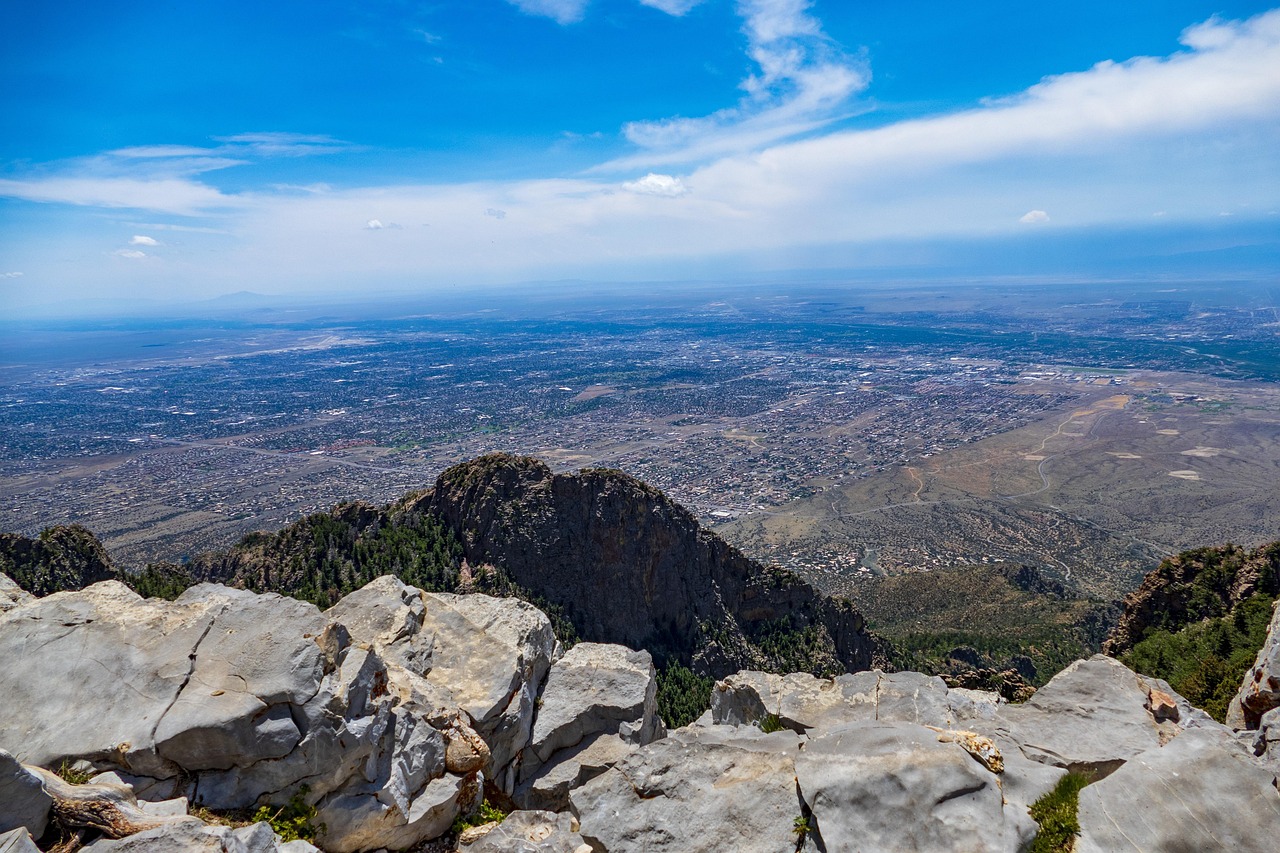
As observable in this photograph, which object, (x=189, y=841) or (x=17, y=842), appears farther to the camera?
(x=189, y=841)

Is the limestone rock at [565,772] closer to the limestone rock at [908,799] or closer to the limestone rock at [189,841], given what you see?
the limestone rock at [908,799]

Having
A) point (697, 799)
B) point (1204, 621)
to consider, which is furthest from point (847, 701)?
point (1204, 621)

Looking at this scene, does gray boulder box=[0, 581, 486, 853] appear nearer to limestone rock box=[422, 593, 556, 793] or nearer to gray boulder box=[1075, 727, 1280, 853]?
limestone rock box=[422, 593, 556, 793]

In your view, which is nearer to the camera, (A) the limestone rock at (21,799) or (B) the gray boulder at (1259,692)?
(A) the limestone rock at (21,799)

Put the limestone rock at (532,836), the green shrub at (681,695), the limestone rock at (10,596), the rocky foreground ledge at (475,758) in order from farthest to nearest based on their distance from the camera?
the green shrub at (681,695)
the limestone rock at (10,596)
the limestone rock at (532,836)
the rocky foreground ledge at (475,758)

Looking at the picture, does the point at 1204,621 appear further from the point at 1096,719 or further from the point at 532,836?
the point at 532,836

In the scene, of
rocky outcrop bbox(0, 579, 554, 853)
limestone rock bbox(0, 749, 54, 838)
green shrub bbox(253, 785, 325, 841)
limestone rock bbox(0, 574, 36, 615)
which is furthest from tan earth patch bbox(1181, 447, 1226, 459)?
limestone rock bbox(0, 574, 36, 615)

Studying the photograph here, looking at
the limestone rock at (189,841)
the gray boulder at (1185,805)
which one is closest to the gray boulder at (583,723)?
the limestone rock at (189,841)
